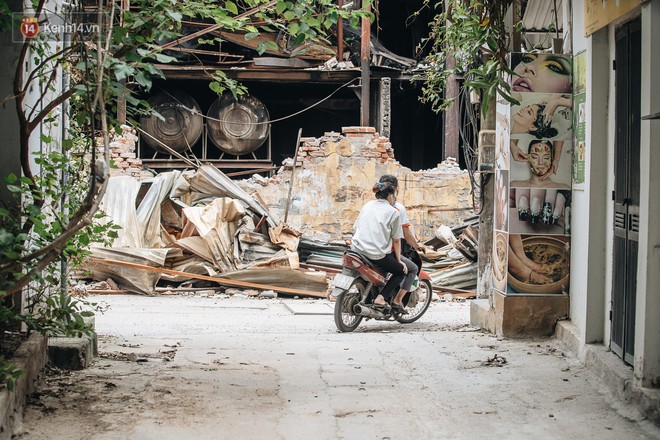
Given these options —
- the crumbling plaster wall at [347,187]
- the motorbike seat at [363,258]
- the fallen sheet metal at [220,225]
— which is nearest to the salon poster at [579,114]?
the motorbike seat at [363,258]

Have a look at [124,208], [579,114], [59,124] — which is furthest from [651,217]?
[124,208]

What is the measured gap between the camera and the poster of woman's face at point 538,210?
24.5 ft

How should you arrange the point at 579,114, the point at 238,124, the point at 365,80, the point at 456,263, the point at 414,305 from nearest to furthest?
the point at 579,114, the point at 414,305, the point at 456,263, the point at 365,80, the point at 238,124

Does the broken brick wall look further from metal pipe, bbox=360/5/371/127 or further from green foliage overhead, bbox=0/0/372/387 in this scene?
green foliage overhead, bbox=0/0/372/387

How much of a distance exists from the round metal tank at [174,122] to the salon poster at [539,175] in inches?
533

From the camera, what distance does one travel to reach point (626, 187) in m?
5.81

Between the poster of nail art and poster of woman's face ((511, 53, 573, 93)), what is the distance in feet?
1.55

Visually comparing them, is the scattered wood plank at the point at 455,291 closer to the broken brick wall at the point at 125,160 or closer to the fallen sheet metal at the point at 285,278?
the fallen sheet metal at the point at 285,278

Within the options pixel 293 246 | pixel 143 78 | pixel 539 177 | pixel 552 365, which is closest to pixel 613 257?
pixel 552 365

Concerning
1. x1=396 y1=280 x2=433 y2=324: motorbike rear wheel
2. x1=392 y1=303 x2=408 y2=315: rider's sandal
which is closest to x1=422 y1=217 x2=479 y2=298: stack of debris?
x1=396 y1=280 x2=433 y2=324: motorbike rear wheel

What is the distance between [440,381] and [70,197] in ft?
11.3

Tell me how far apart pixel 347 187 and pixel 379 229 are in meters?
8.86

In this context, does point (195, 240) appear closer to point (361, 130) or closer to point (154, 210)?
point (154, 210)

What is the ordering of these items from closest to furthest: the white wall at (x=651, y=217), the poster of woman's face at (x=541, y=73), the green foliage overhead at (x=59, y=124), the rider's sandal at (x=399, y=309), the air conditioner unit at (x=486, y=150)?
the green foliage overhead at (x=59, y=124) < the white wall at (x=651, y=217) < the poster of woman's face at (x=541, y=73) < the air conditioner unit at (x=486, y=150) < the rider's sandal at (x=399, y=309)
